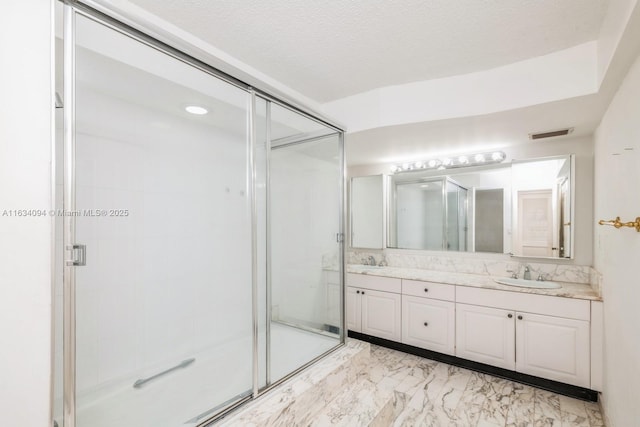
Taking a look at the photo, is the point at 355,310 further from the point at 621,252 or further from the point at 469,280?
the point at 621,252

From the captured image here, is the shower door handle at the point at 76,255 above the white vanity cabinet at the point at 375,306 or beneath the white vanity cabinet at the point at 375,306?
above

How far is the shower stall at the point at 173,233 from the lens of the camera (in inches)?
44.5

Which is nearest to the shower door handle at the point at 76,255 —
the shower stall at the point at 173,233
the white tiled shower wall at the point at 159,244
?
the shower stall at the point at 173,233

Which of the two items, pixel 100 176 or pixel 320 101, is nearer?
pixel 100 176

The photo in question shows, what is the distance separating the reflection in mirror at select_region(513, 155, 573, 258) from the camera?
101 inches

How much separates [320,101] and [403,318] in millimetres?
2172

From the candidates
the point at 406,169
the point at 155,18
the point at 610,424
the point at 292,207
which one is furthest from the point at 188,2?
the point at 610,424

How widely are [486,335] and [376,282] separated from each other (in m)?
1.04

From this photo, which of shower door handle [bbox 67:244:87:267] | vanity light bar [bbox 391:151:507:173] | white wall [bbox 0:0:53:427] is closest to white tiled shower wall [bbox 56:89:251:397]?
shower door handle [bbox 67:244:87:267]

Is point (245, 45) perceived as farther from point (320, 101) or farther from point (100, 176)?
point (100, 176)

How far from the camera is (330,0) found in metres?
1.36

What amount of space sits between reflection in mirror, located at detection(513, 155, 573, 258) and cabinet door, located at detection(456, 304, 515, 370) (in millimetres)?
698

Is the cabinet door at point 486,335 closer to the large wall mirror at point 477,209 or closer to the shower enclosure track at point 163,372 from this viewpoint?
the large wall mirror at point 477,209

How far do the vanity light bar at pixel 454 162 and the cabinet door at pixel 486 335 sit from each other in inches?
55.3
